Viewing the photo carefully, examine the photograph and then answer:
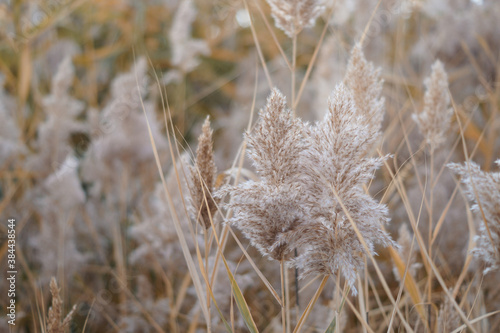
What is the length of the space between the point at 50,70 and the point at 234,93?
0.82 meters

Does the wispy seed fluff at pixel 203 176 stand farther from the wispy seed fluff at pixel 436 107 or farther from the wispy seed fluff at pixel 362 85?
the wispy seed fluff at pixel 436 107

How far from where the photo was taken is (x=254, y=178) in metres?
0.85

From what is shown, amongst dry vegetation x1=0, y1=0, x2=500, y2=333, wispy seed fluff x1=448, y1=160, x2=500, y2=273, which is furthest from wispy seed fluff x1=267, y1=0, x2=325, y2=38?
wispy seed fluff x1=448, y1=160, x2=500, y2=273

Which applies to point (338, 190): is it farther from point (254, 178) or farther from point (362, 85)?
point (254, 178)

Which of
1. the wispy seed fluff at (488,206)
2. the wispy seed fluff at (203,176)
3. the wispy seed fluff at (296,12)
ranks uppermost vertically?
the wispy seed fluff at (296,12)

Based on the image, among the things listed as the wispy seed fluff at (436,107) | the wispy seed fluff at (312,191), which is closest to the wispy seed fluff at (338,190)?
the wispy seed fluff at (312,191)

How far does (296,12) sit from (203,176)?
30 centimetres

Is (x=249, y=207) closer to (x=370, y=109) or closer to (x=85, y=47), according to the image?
(x=370, y=109)

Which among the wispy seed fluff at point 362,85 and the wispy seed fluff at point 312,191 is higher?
the wispy seed fluff at point 362,85

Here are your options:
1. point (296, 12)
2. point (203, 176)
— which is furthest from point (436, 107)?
point (203, 176)

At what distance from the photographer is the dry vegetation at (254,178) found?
1.73ft

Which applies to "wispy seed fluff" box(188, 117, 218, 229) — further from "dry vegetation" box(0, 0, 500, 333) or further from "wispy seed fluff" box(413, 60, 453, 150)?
"wispy seed fluff" box(413, 60, 453, 150)

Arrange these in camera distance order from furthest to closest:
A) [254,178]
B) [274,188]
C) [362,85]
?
[254,178]
[362,85]
[274,188]

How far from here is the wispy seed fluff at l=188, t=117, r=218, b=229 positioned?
55cm
